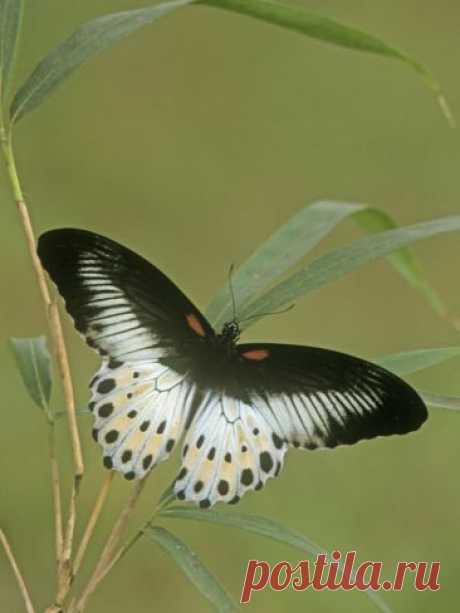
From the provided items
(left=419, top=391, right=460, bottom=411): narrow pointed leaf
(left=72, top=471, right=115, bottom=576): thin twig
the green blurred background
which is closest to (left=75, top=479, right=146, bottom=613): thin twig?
(left=72, top=471, right=115, bottom=576): thin twig

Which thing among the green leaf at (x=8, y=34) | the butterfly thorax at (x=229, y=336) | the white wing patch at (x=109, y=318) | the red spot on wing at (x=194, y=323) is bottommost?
the butterfly thorax at (x=229, y=336)

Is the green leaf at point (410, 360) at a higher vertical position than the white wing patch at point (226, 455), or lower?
lower

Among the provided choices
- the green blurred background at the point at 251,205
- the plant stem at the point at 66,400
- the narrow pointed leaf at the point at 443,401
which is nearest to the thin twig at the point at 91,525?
the plant stem at the point at 66,400

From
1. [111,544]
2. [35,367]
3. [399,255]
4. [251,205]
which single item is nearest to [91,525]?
[111,544]

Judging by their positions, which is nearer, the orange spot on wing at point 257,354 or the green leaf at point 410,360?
the orange spot on wing at point 257,354

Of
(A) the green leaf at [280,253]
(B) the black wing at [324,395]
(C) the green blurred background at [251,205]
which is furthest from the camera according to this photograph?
(C) the green blurred background at [251,205]

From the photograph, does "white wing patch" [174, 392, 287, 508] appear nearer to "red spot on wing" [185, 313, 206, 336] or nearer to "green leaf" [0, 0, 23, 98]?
"red spot on wing" [185, 313, 206, 336]

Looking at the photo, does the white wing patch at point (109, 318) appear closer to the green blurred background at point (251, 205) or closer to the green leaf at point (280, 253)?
the green leaf at point (280, 253)

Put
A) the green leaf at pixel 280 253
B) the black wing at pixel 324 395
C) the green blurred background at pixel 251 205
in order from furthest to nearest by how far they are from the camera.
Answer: the green blurred background at pixel 251 205 → the green leaf at pixel 280 253 → the black wing at pixel 324 395
